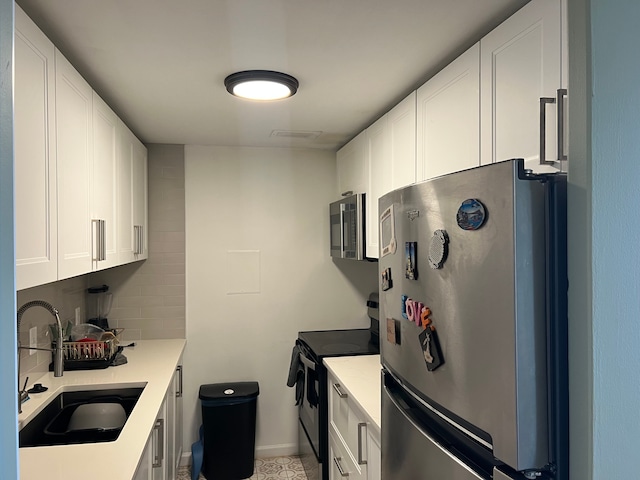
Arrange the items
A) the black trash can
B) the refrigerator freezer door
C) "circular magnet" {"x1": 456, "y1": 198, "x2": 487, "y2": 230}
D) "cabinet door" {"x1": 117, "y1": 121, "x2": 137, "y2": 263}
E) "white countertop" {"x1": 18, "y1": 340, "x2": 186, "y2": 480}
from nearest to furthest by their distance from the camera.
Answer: "circular magnet" {"x1": 456, "y1": 198, "x2": 487, "y2": 230} < the refrigerator freezer door < "white countertop" {"x1": 18, "y1": 340, "x2": 186, "y2": 480} < "cabinet door" {"x1": 117, "y1": 121, "x2": 137, "y2": 263} < the black trash can

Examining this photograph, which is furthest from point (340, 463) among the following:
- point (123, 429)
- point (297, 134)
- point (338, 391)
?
point (297, 134)

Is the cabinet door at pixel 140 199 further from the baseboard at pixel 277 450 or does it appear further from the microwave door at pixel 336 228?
the baseboard at pixel 277 450

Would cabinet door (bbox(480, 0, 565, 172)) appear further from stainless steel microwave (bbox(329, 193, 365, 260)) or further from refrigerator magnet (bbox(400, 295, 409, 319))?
stainless steel microwave (bbox(329, 193, 365, 260))

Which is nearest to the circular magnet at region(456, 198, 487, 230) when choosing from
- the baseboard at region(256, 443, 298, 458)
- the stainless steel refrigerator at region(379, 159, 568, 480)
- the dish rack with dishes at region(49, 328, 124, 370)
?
the stainless steel refrigerator at region(379, 159, 568, 480)

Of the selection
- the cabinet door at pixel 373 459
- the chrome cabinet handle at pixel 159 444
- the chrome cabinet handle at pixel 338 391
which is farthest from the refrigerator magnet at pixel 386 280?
the chrome cabinet handle at pixel 159 444

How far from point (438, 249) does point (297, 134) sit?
6.79 feet

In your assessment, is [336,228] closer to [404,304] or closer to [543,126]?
[404,304]

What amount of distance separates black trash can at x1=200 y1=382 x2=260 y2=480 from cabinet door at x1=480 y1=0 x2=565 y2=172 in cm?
242

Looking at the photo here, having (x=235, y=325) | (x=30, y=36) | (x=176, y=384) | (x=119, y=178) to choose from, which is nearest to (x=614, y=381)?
(x=30, y=36)

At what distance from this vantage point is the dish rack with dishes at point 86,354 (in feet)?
8.21

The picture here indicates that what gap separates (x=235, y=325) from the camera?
11.3ft

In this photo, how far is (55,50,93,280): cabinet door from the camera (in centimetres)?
152

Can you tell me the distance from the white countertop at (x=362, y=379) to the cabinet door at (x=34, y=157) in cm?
128

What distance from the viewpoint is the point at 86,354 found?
8.34 ft
